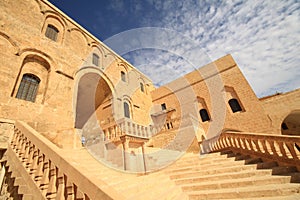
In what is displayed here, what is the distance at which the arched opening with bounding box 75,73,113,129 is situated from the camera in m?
11.9

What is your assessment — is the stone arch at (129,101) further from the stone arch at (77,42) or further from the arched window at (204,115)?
the arched window at (204,115)

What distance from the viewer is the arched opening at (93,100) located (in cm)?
1186

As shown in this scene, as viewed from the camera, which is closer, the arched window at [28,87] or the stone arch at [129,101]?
the arched window at [28,87]

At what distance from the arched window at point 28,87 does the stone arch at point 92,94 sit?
3.54m

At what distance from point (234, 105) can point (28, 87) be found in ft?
53.4

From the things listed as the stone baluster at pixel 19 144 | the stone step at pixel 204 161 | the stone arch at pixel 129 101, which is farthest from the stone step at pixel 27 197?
the stone arch at pixel 129 101

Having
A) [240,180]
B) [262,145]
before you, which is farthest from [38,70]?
[262,145]

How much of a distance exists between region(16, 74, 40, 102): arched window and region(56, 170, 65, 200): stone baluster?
642 cm

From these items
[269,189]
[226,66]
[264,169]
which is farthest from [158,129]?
[226,66]

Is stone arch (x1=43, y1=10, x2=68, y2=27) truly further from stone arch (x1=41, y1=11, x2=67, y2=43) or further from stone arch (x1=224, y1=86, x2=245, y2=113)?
stone arch (x1=224, y1=86, x2=245, y2=113)

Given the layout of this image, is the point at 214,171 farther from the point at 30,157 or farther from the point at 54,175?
the point at 30,157

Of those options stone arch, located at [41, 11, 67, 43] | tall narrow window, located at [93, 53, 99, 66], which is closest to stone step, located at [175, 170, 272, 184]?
tall narrow window, located at [93, 53, 99, 66]

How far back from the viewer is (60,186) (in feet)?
7.36

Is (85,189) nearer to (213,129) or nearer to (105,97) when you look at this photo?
(105,97)
